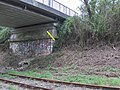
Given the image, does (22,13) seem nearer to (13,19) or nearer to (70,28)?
(13,19)

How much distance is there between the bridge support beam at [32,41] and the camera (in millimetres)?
19250

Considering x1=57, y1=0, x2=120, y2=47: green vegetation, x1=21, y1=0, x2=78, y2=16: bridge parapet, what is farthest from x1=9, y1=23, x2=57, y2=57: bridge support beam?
x1=21, y1=0, x2=78, y2=16: bridge parapet

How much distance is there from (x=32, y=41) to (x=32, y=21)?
2444 millimetres

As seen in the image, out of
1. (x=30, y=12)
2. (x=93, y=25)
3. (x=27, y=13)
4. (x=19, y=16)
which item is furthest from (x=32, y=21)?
(x=93, y=25)

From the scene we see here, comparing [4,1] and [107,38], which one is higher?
[4,1]

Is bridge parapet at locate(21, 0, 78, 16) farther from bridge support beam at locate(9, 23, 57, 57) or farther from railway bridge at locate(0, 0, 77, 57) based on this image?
bridge support beam at locate(9, 23, 57, 57)

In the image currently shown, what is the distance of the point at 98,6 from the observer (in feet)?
56.0

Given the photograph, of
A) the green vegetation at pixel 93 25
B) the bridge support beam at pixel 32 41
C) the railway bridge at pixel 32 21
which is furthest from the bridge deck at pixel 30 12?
the green vegetation at pixel 93 25

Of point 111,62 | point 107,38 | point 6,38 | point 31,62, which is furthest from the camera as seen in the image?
point 6,38

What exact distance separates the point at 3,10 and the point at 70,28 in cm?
683

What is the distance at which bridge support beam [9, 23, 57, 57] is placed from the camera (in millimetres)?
19250

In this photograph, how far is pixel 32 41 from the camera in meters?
20.9

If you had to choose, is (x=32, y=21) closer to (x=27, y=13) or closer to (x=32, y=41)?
(x=32, y=41)

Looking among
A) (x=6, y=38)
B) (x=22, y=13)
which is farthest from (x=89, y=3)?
(x=6, y=38)
